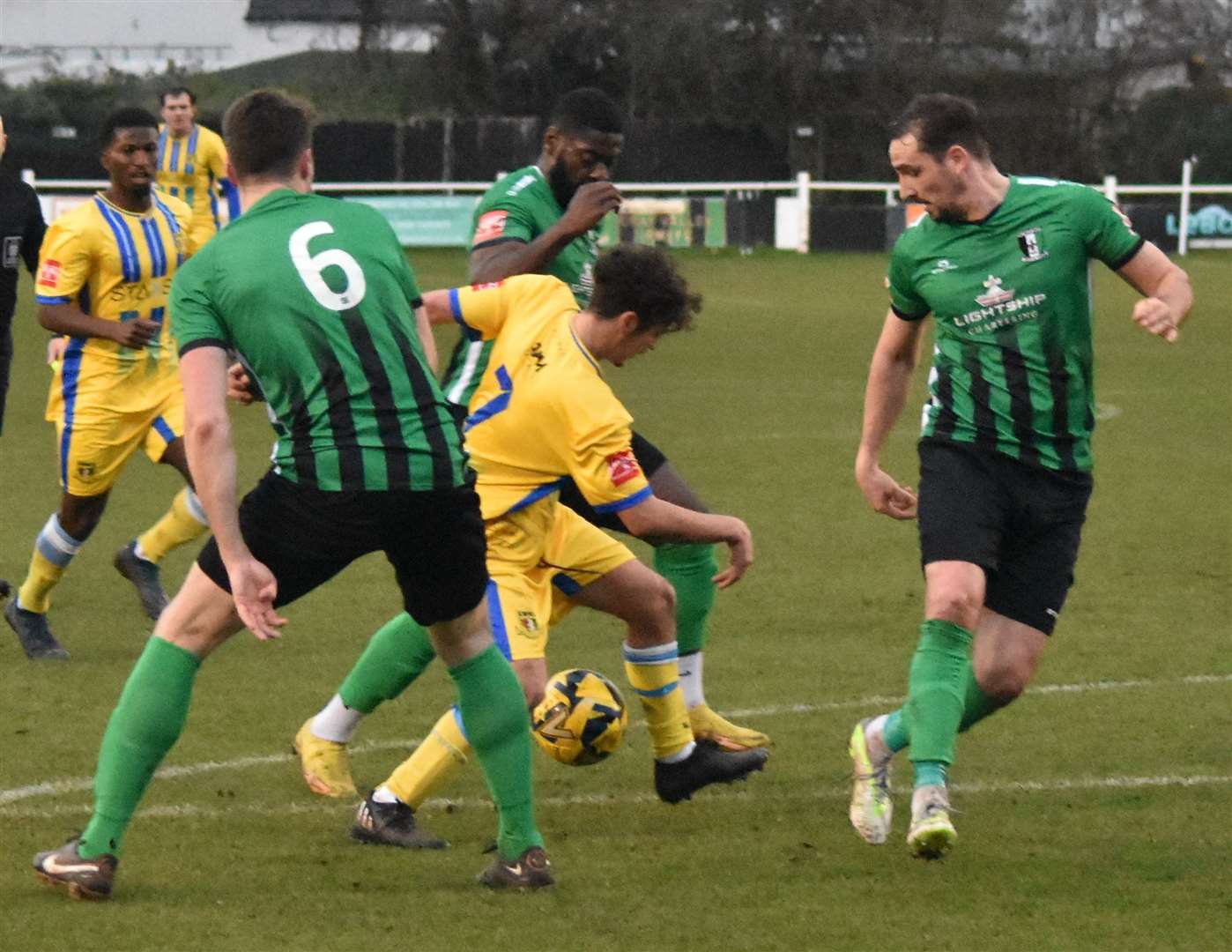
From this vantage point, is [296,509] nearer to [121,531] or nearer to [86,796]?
[86,796]

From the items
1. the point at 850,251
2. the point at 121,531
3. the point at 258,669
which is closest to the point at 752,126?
the point at 850,251

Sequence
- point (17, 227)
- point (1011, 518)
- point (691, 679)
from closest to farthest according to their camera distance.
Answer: point (1011, 518)
point (691, 679)
point (17, 227)

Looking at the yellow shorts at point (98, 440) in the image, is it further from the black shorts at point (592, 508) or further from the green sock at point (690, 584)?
the green sock at point (690, 584)

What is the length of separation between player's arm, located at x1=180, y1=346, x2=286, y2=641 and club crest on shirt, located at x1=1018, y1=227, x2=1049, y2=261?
2.09 meters

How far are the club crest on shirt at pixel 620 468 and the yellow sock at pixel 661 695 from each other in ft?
2.37

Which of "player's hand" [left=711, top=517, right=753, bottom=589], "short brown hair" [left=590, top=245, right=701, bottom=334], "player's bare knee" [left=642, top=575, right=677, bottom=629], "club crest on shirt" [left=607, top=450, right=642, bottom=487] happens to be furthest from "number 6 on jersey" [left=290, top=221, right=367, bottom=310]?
"player's bare knee" [left=642, top=575, right=677, bottom=629]

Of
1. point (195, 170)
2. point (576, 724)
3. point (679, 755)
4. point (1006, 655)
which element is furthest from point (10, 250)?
point (195, 170)

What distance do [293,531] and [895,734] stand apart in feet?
5.64

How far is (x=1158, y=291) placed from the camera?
5.41m

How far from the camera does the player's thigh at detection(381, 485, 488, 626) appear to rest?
499cm

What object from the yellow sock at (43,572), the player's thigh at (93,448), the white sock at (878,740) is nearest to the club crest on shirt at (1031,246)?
the white sock at (878,740)

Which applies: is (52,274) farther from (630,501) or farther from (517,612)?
(630,501)

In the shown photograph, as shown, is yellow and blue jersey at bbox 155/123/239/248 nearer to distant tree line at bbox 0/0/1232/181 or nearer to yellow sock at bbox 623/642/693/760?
yellow sock at bbox 623/642/693/760

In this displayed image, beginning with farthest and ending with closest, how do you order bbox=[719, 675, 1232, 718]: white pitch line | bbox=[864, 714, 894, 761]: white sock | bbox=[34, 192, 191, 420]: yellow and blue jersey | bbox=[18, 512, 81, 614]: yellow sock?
bbox=[34, 192, 191, 420]: yellow and blue jersey
bbox=[18, 512, 81, 614]: yellow sock
bbox=[719, 675, 1232, 718]: white pitch line
bbox=[864, 714, 894, 761]: white sock
